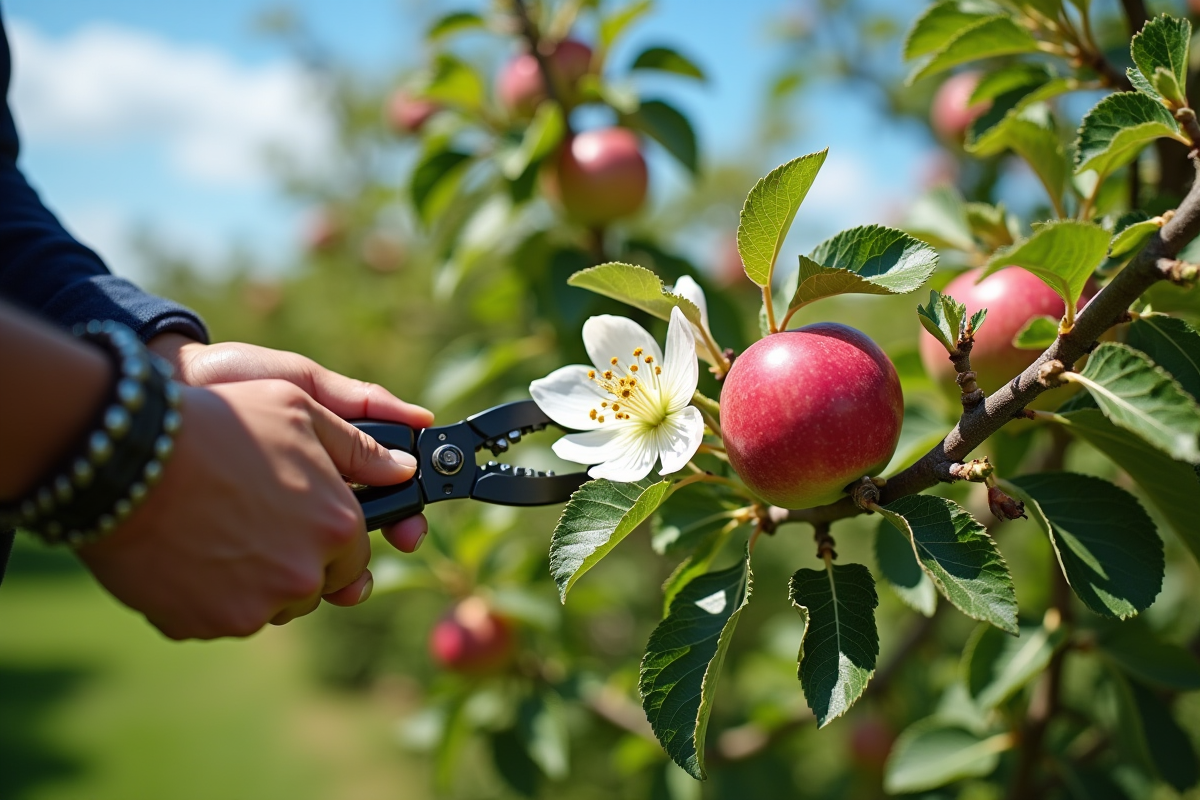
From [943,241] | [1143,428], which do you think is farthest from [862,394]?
[943,241]

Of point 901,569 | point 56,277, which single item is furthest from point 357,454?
point 901,569

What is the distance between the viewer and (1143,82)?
1021 mm

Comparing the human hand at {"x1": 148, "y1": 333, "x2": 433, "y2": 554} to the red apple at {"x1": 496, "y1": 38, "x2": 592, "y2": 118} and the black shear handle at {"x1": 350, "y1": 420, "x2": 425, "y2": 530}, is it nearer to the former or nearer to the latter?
the black shear handle at {"x1": 350, "y1": 420, "x2": 425, "y2": 530}

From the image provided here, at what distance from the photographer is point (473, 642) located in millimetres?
2365

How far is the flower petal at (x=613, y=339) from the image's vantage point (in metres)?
1.13

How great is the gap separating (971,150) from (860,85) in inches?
87.8

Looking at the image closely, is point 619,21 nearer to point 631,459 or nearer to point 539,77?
point 539,77

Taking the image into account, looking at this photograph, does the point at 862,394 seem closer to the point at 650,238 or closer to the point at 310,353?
the point at 650,238

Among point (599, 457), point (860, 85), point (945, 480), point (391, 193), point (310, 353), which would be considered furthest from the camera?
point (310, 353)

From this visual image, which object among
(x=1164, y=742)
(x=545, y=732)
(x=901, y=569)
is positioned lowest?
(x=545, y=732)

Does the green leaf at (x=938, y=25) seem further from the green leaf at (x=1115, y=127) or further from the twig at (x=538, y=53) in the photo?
the twig at (x=538, y=53)

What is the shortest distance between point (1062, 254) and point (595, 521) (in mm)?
559

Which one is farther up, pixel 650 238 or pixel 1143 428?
pixel 1143 428

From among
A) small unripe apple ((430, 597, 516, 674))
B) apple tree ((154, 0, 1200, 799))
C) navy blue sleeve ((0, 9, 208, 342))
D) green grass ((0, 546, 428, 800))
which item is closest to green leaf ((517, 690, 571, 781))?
apple tree ((154, 0, 1200, 799))
